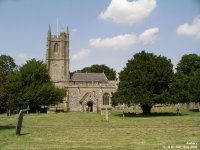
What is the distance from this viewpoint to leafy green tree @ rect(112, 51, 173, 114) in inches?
1722

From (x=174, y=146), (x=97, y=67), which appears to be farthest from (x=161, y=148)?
(x=97, y=67)

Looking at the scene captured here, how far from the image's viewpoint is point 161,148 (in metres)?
13.9

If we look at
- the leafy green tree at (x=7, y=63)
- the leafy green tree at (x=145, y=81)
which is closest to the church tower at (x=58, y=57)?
the leafy green tree at (x=7, y=63)

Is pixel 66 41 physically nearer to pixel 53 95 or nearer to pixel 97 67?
pixel 53 95

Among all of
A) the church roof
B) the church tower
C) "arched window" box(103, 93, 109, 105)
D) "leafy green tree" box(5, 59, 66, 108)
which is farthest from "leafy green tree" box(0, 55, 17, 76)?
"leafy green tree" box(5, 59, 66, 108)

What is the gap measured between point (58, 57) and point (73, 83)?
7804 millimetres

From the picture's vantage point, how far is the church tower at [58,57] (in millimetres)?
81438

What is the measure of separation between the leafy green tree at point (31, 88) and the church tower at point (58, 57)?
60.8 feet

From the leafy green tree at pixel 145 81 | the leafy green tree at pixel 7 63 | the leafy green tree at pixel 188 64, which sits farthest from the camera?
the leafy green tree at pixel 7 63

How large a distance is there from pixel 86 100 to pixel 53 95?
1556cm

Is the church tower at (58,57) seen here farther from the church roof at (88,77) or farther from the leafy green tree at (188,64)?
the leafy green tree at (188,64)

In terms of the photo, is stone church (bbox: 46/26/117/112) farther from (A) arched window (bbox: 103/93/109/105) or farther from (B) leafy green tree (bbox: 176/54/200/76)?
(B) leafy green tree (bbox: 176/54/200/76)

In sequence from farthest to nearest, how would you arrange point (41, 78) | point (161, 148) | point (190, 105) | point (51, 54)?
point (51, 54)
point (190, 105)
point (41, 78)
point (161, 148)

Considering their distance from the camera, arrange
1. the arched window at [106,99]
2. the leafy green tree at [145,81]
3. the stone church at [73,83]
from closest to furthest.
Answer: the leafy green tree at [145,81] → the stone church at [73,83] → the arched window at [106,99]
